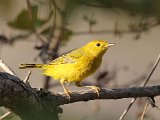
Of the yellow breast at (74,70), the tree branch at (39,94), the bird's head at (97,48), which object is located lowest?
the yellow breast at (74,70)

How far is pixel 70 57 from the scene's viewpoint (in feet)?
10.6

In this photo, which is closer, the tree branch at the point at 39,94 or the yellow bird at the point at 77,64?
the tree branch at the point at 39,94

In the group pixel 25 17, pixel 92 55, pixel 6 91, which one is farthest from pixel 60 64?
pixel 6 91

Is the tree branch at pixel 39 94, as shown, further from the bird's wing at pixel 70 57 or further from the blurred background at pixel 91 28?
the bird's wing at pixel 70 57

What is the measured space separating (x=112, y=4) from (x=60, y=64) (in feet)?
8.68

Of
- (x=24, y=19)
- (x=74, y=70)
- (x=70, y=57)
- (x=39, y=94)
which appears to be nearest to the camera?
(x=39, y=94)

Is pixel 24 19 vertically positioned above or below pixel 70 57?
above

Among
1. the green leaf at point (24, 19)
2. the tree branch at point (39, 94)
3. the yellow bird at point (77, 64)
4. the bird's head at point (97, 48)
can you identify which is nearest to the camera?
the tree branch at point (39, 94)

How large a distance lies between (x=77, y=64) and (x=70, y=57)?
0.09m

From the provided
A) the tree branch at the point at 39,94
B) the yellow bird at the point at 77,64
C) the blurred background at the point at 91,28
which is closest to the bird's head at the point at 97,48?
the yellow bird at the point at 77,64

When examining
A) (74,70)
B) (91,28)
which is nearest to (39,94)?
(91,28)

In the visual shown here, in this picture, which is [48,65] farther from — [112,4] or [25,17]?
[112,4]

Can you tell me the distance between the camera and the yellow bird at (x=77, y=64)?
2998mm

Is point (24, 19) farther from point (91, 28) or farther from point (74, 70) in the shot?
point (74, 70)
